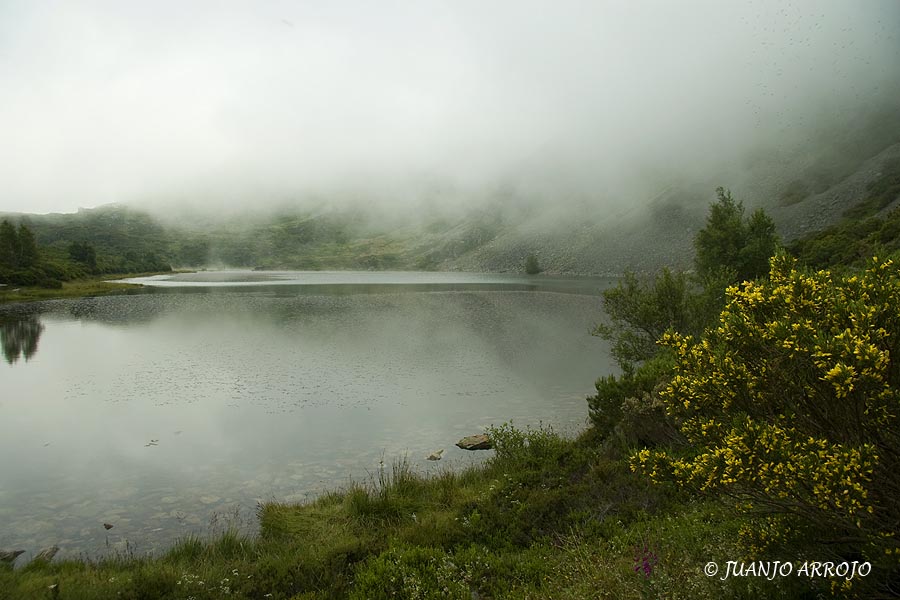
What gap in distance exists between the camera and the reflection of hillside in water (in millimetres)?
44594

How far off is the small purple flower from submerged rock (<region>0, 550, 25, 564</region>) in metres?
15.0

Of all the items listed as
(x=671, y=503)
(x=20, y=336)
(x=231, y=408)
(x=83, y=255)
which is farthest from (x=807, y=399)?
(x=83, y=255)

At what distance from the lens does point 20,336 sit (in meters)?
53.4

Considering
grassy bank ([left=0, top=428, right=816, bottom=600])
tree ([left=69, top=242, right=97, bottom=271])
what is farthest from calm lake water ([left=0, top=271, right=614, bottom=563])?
tree ([left=69, top=242, right=97, bottom=271])

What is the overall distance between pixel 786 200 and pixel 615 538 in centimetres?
16573

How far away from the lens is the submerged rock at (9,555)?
12.4 metres

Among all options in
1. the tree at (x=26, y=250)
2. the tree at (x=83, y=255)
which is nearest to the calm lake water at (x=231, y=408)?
the tree at (x=26, y=250)

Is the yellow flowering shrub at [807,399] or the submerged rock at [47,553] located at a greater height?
the yellow flowering shrub at [807,399]

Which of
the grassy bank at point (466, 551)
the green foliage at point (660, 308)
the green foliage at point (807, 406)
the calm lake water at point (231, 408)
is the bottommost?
the calm lake water at point (231, 408)

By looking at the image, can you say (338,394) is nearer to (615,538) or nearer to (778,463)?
(615,538)

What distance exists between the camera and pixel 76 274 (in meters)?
139

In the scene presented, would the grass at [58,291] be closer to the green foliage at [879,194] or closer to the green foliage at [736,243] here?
the green foliage at [736,243]

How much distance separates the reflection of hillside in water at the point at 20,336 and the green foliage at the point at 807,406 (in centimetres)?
→ 5328

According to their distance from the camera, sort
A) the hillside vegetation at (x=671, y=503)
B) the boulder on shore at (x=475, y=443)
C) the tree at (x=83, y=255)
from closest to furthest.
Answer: the hillside vegetation at (x=671, y=503) → the boulder on shore at (x=475, y=443) → the tree at (x=83, y=255)
